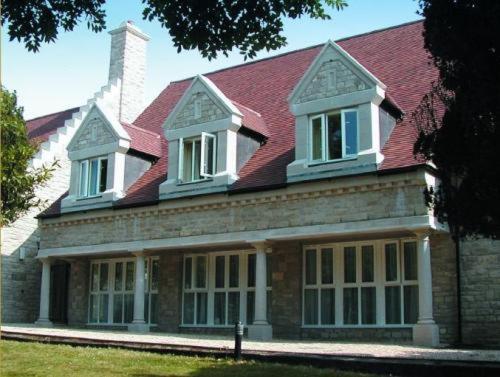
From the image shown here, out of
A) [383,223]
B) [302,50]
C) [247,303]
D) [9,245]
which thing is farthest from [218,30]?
[9,245]

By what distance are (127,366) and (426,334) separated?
326 inches

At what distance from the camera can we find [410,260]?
18.4 m

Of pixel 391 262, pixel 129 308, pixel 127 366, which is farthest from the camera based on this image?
pixel 129 308

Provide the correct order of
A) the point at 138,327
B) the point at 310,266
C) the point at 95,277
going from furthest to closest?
the point at 95,277
the point at 138,327
the point at 310,266

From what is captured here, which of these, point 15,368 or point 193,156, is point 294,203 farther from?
point 15,368

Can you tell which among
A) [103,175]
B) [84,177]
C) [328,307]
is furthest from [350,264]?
[84,177]

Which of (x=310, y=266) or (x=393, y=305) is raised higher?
(x=310, y=266)

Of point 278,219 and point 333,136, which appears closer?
point 333,136

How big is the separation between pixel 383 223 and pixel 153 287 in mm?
9643

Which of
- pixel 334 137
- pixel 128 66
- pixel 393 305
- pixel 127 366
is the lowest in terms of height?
pixel 127 366

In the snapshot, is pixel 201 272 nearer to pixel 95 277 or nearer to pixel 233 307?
pixel 233 307

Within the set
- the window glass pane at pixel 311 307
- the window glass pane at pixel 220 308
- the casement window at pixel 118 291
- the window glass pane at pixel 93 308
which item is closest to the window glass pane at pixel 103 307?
the casement window at pixel 118 291

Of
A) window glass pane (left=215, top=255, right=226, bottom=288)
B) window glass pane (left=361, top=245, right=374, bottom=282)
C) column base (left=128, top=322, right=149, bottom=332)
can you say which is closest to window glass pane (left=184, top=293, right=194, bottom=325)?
window glass pane (left=215, top=255, right=226, bottom=288)

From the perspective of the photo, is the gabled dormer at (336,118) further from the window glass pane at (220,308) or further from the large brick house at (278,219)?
the window glass pane at (220,308)
